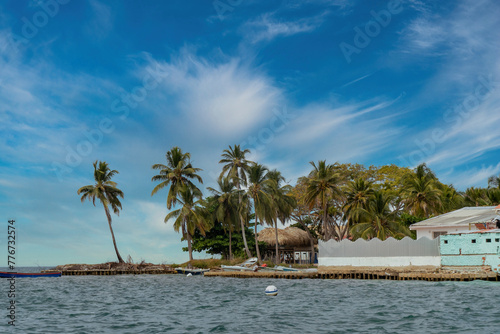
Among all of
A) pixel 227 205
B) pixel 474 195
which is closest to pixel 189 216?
pixel 227 205

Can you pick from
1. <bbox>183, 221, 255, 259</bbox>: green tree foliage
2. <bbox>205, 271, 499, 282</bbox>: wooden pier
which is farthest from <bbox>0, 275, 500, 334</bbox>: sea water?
<bbox>183, 221, 255, 259</bbox>: green tree foliage

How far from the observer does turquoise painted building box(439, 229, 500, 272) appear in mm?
38469

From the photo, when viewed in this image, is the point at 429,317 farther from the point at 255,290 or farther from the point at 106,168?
the point at 106,168

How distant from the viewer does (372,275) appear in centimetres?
4209

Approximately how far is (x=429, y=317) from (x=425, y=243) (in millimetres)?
21994

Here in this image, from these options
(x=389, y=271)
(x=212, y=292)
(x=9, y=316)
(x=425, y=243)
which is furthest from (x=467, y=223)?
(x=9, y=316)

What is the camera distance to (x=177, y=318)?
2133 centimetres

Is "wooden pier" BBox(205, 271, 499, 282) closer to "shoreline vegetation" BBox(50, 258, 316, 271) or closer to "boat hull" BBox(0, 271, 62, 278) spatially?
"shoreline vegetation" BBox(50, 258, 316, 271)

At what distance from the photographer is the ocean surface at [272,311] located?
18688 mm

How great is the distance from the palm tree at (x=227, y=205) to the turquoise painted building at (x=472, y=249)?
30227 mm

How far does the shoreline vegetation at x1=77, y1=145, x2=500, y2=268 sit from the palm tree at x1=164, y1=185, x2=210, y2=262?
125mm

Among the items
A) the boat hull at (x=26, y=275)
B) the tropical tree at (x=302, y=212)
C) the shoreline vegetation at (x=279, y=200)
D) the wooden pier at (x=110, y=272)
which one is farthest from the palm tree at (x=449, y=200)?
the boat hull at (x=26, y=275)

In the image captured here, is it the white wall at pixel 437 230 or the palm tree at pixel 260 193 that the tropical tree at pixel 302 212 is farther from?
the white wall at pixel 437 230

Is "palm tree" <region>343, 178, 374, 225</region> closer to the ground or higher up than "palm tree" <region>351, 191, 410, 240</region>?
higher up
